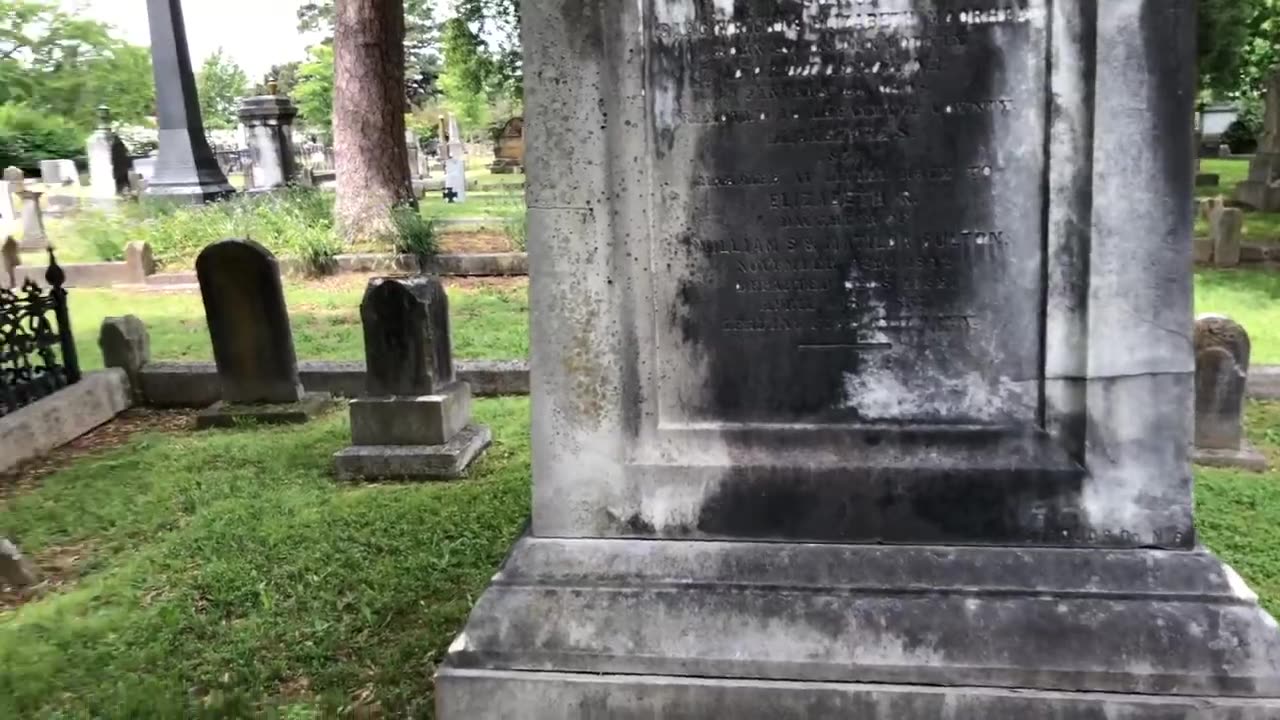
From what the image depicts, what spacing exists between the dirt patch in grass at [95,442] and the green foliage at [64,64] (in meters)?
A: 34.9

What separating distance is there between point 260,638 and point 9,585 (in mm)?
1635

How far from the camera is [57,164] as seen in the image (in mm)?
31812

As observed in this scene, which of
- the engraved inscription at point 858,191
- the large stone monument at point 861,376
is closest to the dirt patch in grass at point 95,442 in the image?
the large stone monument at point 861,376

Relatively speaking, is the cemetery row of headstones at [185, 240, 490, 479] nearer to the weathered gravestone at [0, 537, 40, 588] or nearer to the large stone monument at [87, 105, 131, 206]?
the weathered gravestone at [0, 537, 40, 588]

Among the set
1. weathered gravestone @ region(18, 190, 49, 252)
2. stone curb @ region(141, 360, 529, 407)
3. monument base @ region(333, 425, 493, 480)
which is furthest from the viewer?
weathered gravestone @ region(18, 190, 49, 252)

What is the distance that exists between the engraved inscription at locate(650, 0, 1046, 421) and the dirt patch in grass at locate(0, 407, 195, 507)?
5333 millimetres

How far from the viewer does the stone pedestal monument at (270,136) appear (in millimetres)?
24750

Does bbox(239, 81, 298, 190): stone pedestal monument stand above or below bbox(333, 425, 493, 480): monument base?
above

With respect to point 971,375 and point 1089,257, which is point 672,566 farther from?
point 1089,257

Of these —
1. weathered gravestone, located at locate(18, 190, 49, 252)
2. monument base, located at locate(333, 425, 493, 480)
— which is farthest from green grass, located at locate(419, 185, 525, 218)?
monument base, located at locate(333, 425, 493, 480)

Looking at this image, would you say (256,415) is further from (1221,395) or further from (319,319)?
(1221,395)

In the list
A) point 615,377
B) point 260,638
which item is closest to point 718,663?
point 615,377

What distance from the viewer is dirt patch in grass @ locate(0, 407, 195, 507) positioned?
6.68m

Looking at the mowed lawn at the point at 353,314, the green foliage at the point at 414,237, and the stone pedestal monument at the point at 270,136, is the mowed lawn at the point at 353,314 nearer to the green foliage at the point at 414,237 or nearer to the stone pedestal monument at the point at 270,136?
the green foliage at the point at 414,237
